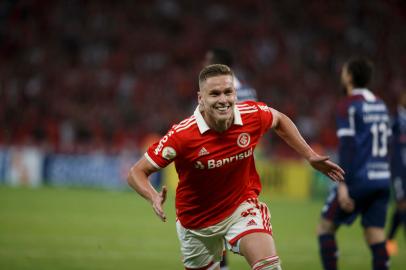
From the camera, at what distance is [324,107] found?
23.4 metres

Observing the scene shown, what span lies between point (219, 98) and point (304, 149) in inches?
33.2

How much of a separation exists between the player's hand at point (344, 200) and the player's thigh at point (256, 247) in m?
1.61

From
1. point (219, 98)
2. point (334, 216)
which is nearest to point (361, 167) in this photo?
point (334, 216)

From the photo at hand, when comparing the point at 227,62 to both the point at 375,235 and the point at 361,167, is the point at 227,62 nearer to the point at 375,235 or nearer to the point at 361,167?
the point at 361,167

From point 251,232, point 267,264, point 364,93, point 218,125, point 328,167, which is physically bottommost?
point 267,264

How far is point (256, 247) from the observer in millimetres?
5301

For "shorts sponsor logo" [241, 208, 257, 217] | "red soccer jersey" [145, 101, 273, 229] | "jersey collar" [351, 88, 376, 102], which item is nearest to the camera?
"red soccer jersey" [145, 101, 273, 229]

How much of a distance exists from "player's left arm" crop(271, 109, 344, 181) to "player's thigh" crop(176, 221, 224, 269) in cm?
93

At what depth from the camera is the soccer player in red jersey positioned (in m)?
5.26

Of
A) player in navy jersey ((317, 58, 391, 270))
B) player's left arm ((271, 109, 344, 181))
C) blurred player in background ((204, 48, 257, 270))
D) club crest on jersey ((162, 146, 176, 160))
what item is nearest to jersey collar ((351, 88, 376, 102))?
player in navy jersey ((317, 58, 391, 270))

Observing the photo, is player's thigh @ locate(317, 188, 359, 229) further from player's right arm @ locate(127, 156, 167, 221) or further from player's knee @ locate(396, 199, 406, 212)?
player's knee @ locate(396, 199, 406, 212)

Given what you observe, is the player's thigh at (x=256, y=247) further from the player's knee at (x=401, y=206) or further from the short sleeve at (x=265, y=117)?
the player's knee at (x=401, y=206)

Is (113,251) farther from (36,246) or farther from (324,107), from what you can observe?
(324,107)

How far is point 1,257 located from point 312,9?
19729 millimetres
